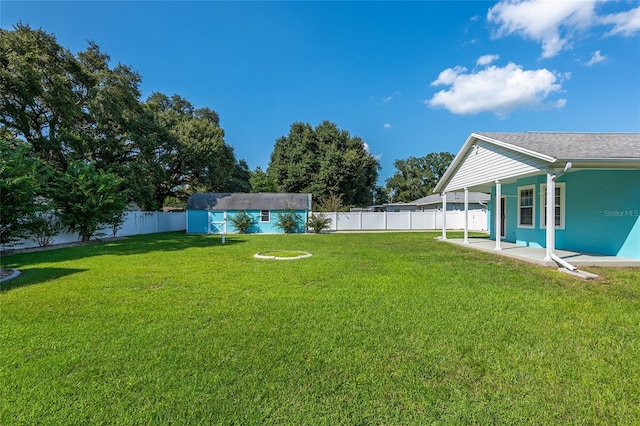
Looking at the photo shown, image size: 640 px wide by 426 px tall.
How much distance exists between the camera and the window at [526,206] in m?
10.6

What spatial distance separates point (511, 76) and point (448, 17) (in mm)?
6376

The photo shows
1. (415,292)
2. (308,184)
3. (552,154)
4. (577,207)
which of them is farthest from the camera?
(308,184)

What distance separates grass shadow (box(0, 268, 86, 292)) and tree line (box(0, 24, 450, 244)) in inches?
105

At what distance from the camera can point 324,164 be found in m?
31.6

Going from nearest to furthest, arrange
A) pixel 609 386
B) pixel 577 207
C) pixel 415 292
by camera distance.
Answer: pixel 609 386 < pixel 415 292 < pixel 577 207

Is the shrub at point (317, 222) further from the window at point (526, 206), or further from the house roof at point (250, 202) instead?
the window at point (526, 206)

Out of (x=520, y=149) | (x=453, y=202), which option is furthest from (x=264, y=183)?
(x=520, y=149)

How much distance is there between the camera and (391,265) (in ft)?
26.0

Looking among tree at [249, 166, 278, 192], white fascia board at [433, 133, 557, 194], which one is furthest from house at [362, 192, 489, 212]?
white fascia board at [433, 133, 557, 194]

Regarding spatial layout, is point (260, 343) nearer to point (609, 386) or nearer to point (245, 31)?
point (609, 386)

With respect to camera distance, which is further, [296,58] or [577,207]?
[296,58]

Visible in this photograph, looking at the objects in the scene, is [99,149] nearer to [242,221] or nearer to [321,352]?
[242,221]

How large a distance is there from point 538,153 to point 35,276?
12.1 metres

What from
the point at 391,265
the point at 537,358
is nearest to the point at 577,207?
the point at 391,265
